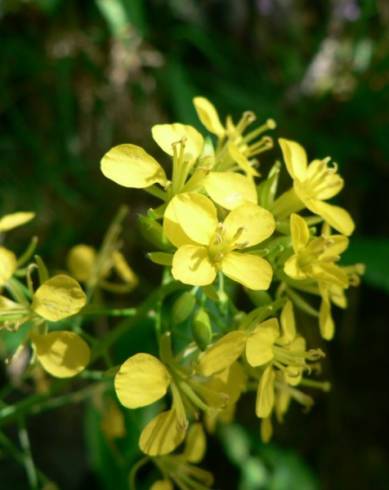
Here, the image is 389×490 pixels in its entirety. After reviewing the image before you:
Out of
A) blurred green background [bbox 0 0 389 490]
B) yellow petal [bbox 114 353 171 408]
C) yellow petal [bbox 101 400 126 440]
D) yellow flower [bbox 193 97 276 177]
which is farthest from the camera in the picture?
blurred green background [bbox 0 0 389 490]

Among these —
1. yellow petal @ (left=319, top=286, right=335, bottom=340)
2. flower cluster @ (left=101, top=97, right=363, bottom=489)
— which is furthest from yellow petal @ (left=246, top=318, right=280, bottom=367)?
yellow petal @ (left=319, top=286, right=335, bottom=340)

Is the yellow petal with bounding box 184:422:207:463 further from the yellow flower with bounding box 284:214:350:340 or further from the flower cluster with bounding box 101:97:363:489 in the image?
the yellow flower with bounding box 284:214:350:340

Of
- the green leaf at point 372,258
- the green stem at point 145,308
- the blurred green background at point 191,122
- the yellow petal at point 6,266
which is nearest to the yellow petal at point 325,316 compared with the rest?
the green stem at point 145,308

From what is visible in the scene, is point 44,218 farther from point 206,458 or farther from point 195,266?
point 195,266

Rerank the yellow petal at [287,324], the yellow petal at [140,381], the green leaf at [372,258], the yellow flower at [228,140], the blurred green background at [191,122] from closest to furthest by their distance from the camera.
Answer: the yellow petal at [140,381]
the yellow petal at [287,324]
the yellow flower at [228,140]
the green leaf at [372,258]
the blurred green background at [191,122]

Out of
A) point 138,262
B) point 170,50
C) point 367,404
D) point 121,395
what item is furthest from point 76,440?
point 170,50

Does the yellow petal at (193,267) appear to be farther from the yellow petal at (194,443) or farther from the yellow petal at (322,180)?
the yellow petal at (194,443)
